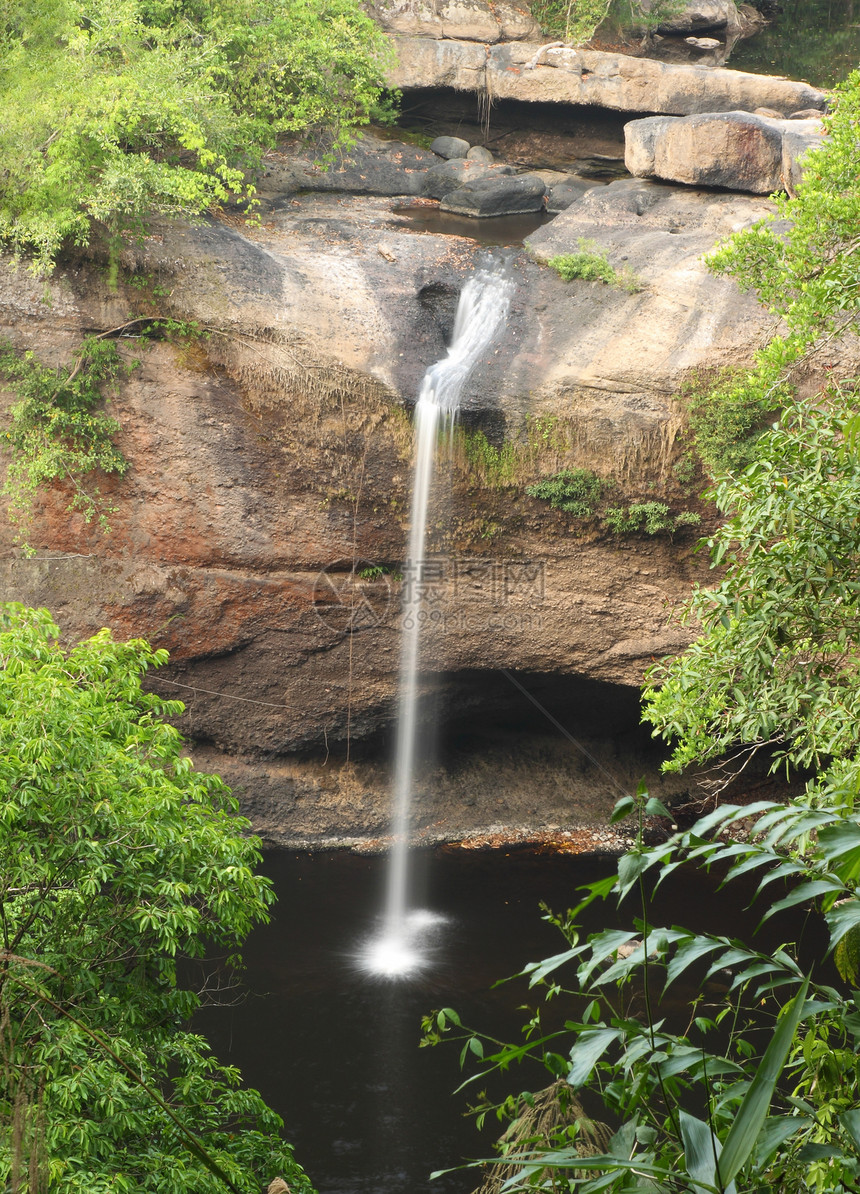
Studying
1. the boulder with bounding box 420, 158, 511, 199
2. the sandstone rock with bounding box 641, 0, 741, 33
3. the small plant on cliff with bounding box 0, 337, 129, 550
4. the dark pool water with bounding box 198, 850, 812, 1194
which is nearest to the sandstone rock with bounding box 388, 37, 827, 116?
the boulder with bounding box 420, 158, 511, 199

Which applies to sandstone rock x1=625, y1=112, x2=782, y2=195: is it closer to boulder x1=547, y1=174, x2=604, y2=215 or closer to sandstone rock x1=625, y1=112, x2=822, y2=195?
sandstone rock x1=625, y1=112, x2=822, y2=195

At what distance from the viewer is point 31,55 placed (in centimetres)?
1330

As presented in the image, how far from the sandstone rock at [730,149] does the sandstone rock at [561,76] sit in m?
3.88

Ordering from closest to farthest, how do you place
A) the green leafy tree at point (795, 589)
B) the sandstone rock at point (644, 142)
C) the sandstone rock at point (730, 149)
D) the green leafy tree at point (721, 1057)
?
1. the green leafy tree at point (721, 1057)
2. the green leafy tree at point (795, 589)
3. the sandstone rock at point (730, 149)
4. the sandstone rock at point (644, 142)

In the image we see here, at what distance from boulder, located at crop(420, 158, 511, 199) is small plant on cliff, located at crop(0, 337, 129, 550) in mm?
8558

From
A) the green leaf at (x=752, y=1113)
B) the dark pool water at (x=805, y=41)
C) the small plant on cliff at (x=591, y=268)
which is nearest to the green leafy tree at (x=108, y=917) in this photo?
the green leaf at (x=752, y=1113)

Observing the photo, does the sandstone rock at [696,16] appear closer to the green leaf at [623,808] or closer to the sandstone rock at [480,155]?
the sandstone rock at [480,155]

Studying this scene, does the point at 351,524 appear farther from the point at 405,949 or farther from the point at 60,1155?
the point at 60,1155

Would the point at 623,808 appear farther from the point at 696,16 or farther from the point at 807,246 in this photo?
the point at 696,16

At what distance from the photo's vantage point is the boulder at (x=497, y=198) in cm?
1816

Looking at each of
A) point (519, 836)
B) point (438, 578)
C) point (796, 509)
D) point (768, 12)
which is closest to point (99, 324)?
point (438, 578)

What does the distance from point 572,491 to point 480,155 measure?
33.5 ft

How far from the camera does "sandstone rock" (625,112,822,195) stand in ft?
49.2

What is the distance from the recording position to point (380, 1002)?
11.0 metres
